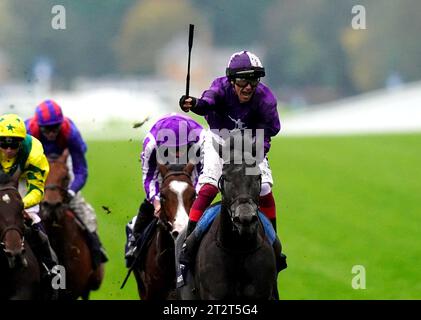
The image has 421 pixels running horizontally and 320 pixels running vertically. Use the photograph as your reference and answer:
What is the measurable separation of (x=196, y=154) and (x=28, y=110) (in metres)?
37.7

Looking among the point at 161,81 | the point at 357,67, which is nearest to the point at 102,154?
the point at 161,81

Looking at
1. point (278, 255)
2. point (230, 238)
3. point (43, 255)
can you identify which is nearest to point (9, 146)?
point (43, 255)

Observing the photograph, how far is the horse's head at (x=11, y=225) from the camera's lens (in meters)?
9.26

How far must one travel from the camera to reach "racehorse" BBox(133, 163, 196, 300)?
10.8 m

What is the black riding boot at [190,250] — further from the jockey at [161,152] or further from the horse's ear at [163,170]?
the jockey at [161,152]

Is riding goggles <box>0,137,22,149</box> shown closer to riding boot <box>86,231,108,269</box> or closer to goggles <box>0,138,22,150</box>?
goggles <box>0,138,22,150</box>

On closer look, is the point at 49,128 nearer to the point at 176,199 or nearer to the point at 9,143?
the point at 176,199

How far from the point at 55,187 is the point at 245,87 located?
12.0 ft

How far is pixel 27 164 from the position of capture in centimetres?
1010

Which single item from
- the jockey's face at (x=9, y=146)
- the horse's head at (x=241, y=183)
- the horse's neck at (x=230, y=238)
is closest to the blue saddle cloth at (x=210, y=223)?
the horse's neck at (x=230, y=238)


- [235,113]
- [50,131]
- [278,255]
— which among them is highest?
[235,113]

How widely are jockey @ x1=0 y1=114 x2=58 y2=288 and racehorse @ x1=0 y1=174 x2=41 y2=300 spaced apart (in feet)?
1.02

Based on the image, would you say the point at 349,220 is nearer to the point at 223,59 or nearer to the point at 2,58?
the point at 223,59

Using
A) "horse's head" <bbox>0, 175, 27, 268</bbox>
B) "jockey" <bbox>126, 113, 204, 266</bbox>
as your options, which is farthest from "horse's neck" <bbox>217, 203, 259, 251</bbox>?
"jockey" <bbox>126, 113, 204, 266</bbox>
